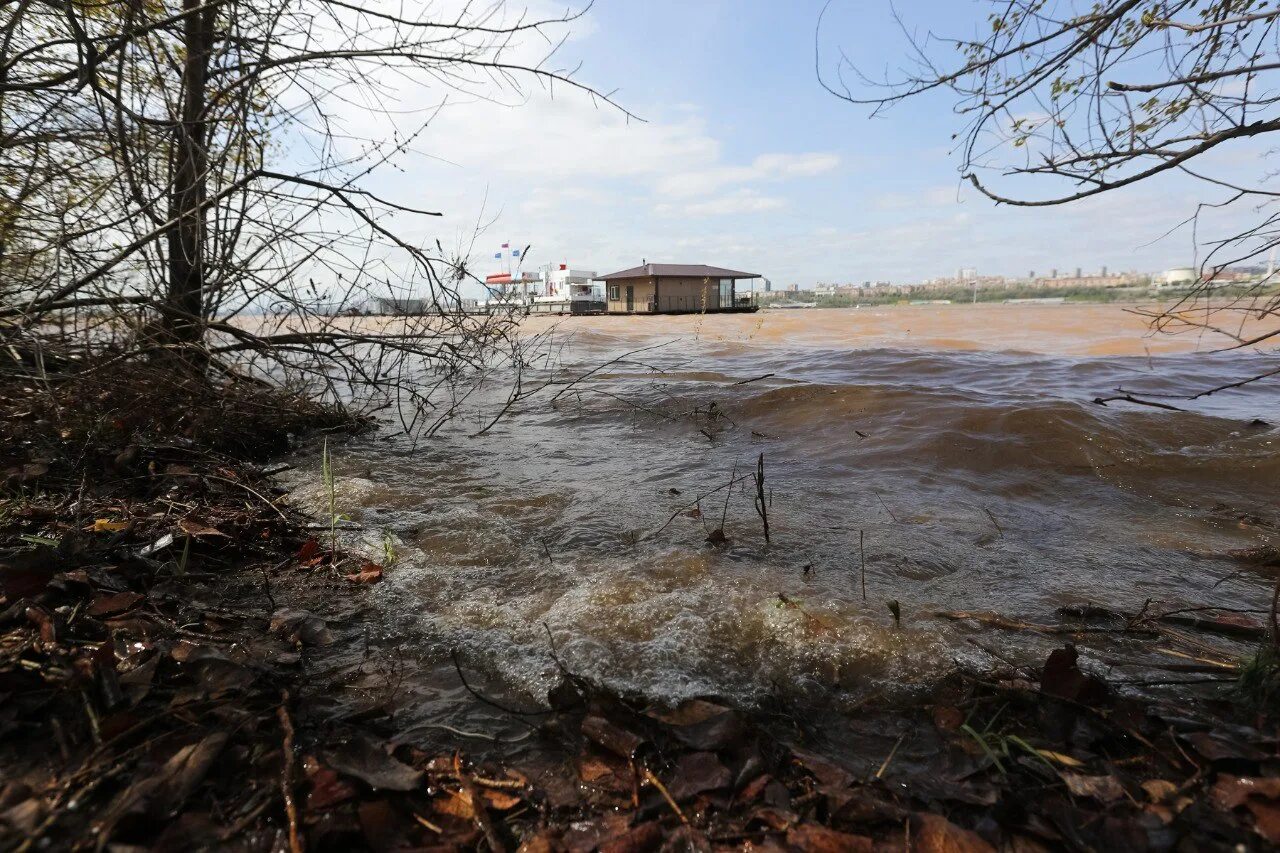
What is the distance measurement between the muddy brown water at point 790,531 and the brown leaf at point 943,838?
0.56 metres

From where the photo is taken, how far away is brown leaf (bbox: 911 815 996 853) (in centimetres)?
113

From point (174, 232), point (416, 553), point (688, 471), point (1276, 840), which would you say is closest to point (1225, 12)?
point (1276, 840)

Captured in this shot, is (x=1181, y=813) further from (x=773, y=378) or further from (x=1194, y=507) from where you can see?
(x=773, y=378)

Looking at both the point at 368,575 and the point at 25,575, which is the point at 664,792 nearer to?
the point at 368,575

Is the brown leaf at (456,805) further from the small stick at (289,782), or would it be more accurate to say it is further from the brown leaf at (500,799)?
the small stick at (289,782)

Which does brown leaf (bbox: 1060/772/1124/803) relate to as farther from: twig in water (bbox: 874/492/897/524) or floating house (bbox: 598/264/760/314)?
floating house (bbox: 598/264/760/314)

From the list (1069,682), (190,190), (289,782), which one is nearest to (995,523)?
(1069,682)

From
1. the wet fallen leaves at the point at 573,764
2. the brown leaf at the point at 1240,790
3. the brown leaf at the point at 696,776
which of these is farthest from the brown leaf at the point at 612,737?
the brown leaf at the point at 1240,790

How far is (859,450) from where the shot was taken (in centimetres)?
503

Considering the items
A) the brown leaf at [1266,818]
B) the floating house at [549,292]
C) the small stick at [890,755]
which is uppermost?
the floating house at [549,292]

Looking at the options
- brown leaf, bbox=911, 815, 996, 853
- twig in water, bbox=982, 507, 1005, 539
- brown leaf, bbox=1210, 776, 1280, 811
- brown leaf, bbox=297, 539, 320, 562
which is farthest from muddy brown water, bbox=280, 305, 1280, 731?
brown leaf, bbox=1210, 776, 1280, 811

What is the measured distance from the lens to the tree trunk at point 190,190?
313cm

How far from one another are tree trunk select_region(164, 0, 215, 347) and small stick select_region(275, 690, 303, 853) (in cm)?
257

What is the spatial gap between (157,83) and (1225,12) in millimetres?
4879
